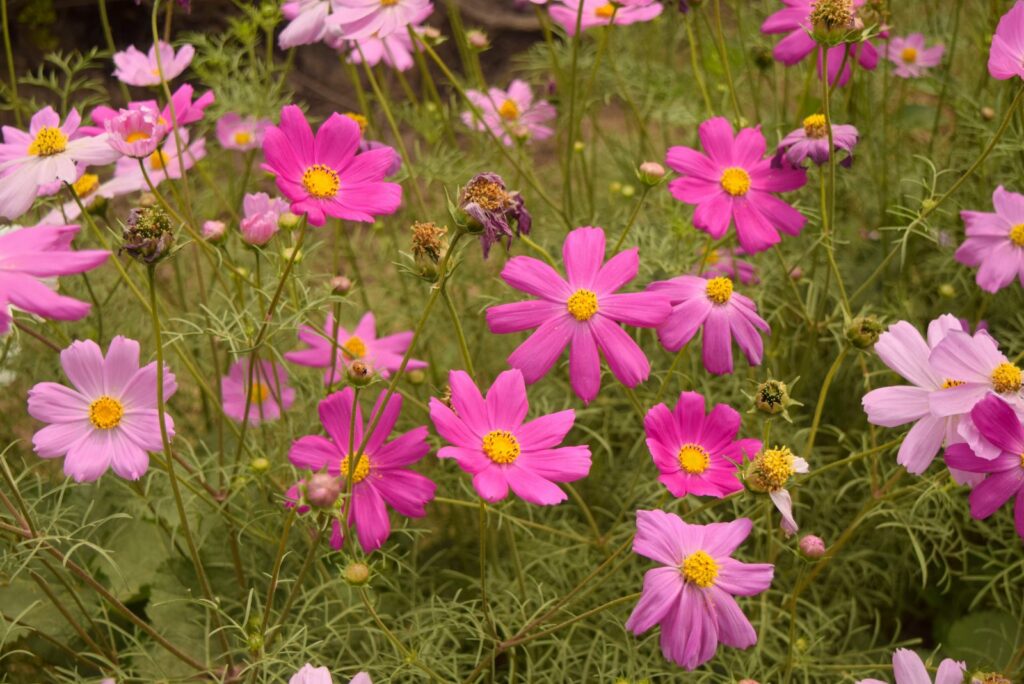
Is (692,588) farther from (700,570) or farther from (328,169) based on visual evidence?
(328,169)

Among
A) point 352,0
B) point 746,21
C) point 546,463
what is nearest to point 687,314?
point 546,463

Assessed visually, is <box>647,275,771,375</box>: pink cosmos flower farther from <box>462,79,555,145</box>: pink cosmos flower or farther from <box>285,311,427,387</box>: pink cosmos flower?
<box>462,79,555,145</box>: pink cosmos flower

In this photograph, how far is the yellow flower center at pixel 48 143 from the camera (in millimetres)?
862

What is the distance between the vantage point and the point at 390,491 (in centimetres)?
89

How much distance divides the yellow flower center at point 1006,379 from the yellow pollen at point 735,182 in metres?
0.36

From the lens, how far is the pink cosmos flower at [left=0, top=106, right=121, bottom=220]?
81cm

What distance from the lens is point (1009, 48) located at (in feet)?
2.89

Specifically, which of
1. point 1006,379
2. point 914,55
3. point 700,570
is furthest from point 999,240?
point 914,55

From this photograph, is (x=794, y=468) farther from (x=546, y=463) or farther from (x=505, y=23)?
(x=505, y=23)

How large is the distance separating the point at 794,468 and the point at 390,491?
1.23 ft

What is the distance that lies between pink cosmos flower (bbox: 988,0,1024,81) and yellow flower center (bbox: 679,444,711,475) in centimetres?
43

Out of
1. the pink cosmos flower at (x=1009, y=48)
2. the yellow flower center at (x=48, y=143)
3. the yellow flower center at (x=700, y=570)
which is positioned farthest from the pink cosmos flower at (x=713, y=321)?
the yellow flower center at (x=48, y=143)

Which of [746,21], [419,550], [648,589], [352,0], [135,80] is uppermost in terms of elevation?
[352,0]

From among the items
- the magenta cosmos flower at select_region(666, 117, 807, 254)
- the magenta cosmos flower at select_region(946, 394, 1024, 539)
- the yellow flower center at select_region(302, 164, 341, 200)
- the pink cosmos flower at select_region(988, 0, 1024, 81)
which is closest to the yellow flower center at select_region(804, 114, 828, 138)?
the magenta cosmos flower at select_region(666, 117, 807, 254)
